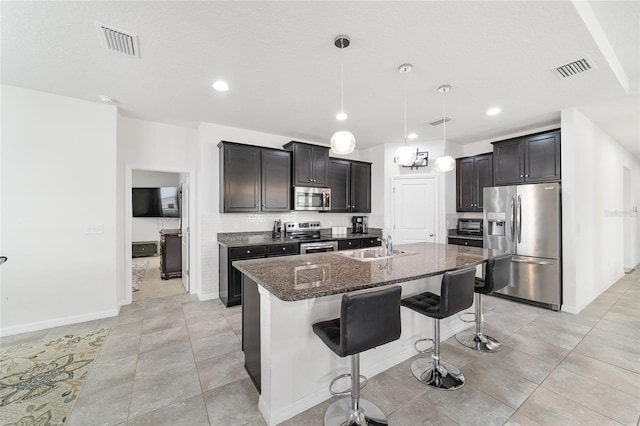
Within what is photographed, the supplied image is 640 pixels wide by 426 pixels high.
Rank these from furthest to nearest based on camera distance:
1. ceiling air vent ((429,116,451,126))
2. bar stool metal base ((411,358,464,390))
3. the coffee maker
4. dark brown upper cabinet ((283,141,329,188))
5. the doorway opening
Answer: the coffee maker
dark brown upper cabinet ((283,141,329,188))
the doorway opening
ceiling air vent ((429,116,451,126))
bar stool metal base ((411,358,464,390))

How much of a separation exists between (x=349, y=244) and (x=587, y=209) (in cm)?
368

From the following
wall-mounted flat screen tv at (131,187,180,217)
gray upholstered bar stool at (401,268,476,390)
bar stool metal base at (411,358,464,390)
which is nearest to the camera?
gray upholstered bar stool at (401,268,476,390)

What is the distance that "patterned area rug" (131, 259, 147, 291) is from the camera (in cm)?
498

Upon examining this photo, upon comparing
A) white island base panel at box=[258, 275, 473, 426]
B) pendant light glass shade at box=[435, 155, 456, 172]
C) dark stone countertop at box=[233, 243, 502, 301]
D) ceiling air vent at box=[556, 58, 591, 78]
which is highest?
ceiling air vent at box=[556, 58, 591, 78]

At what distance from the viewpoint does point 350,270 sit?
6.75 feet

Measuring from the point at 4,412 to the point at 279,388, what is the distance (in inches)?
77.2

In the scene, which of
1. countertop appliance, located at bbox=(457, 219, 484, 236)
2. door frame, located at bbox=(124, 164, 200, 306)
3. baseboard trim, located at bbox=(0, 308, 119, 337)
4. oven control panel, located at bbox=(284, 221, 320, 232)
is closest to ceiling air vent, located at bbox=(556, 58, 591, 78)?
countertop appliance, located at bbox=(457, 219, 484, 236)

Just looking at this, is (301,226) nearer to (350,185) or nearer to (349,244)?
(349,244)

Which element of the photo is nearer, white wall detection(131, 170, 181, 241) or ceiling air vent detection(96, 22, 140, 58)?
ceiling air vent detection(96, 22, 140, 58)

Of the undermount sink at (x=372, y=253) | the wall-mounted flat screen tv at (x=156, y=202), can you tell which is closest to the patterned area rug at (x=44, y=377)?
the undermount sink at (x=372, y=253)

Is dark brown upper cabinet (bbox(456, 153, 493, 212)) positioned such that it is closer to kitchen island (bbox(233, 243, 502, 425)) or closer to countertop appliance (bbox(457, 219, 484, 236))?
countertop appliance (bbox(457, 219, 484, 236))

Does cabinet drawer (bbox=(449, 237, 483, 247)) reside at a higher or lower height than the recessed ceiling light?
lower

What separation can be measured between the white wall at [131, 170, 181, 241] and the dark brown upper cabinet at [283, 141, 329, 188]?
17.0 ft

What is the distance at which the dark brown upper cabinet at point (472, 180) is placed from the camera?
195 inches
